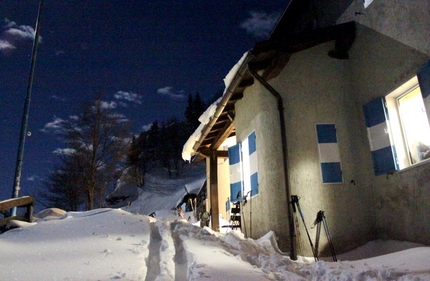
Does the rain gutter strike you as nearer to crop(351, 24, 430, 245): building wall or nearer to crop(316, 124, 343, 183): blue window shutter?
crop(316, 124, 343, 183): blue window shutter

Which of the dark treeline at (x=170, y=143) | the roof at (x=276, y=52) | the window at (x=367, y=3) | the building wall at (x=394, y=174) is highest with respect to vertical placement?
the dark treeline at (x=170, y=143)

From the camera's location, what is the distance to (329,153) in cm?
702

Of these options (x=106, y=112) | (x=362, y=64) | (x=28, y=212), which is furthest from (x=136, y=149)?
(x=362, y=64)

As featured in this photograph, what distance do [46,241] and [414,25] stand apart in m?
6.68

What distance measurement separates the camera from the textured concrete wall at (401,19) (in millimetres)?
5453

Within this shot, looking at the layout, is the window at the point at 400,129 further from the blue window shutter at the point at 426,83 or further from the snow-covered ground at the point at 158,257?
the snow-covered ground at the point at 158,257

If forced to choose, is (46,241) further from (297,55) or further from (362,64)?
(362,64)

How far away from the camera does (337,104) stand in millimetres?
7289

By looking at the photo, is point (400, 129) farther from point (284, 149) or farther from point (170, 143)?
point (170, 143)

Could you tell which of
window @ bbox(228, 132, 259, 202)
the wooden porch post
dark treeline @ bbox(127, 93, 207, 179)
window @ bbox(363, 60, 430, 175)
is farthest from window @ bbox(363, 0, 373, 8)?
dark treeline @ bbox(127, 93, 207, 179)

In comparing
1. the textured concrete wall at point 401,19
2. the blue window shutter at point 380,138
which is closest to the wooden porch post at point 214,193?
the blue window shutter at point 380,138

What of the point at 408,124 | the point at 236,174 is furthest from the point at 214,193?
the point at 408,124

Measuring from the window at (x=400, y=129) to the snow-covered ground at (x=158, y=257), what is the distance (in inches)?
59.6

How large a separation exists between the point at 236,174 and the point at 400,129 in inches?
176
